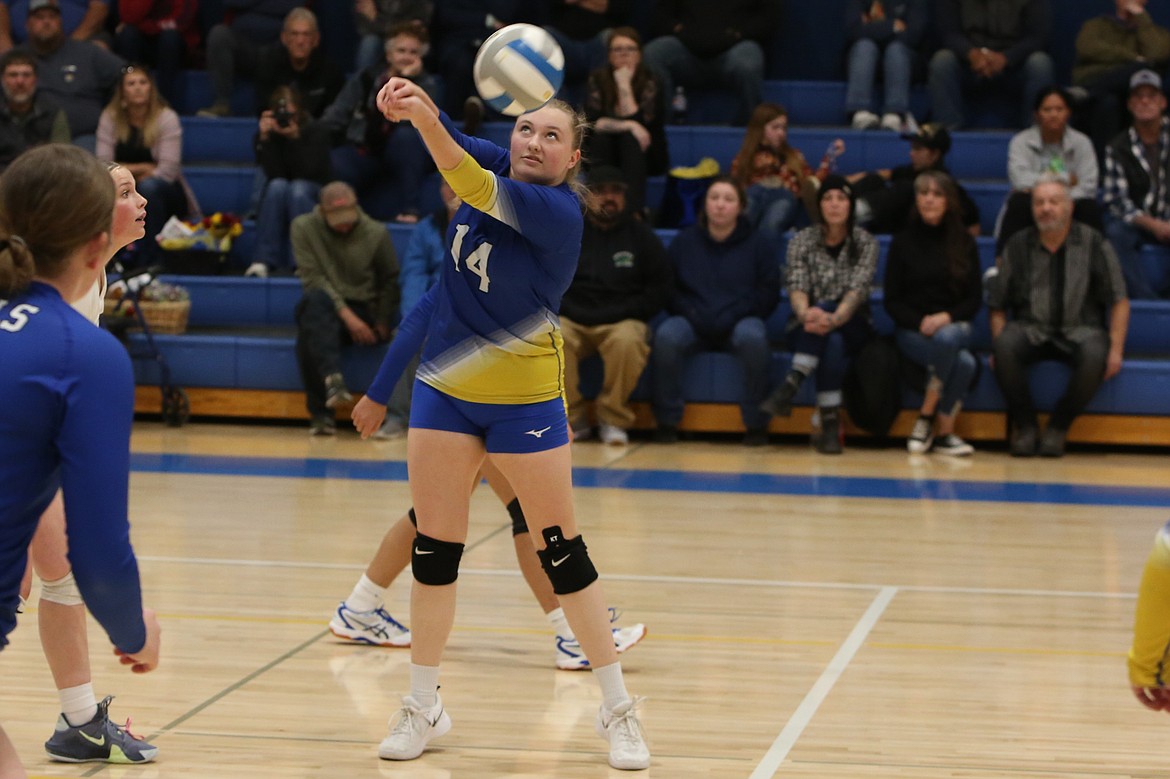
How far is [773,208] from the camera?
1114cm

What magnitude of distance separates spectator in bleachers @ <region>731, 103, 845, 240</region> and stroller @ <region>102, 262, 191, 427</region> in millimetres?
4178

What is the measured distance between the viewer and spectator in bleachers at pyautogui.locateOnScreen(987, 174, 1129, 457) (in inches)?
391

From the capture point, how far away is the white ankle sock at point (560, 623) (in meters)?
5.32

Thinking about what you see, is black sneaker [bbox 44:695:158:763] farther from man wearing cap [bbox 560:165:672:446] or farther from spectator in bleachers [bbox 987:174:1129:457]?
spectator in bleachers [bbox 987:174:1129:457]

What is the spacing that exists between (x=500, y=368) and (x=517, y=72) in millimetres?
784

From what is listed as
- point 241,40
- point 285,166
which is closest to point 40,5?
point 241,40

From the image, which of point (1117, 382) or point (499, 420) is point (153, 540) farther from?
point (1117, 382)

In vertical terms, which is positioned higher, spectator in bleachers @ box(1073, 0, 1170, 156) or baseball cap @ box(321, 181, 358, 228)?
spectator in bleachers @ box(1073, 0, 1170, 156)

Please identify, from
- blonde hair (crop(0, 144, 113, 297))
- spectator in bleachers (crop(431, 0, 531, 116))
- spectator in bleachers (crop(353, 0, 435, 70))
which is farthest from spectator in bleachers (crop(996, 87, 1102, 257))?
blonde hair (crop(0, 144, 113, 297))

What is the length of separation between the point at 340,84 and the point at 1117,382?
20.9 feet

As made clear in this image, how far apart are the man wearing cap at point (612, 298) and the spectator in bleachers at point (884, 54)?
9.26 ft

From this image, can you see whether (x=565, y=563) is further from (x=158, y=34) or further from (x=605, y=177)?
(x=158, y=34)

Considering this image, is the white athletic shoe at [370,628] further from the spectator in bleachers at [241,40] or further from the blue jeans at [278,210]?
the spectator in bleachers at [241,40]

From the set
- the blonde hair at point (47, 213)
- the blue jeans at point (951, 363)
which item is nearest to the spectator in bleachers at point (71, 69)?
the blue jeans at point (951, 363)
